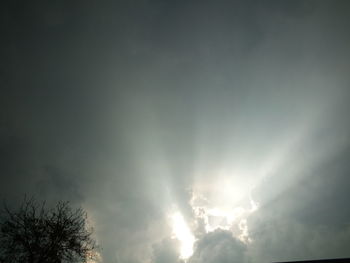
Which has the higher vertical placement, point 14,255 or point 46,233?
point 46,233

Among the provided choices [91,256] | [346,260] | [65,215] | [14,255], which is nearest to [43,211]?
[65,215]

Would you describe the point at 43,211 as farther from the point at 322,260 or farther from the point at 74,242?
the point at 322,260

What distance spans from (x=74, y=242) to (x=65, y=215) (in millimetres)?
4152

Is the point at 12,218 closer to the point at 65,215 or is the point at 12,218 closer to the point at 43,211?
the point at 43,211

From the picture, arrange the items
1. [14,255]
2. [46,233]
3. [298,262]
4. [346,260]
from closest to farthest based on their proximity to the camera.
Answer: [346,260] < [298,262] < [14,255] < [46,233]

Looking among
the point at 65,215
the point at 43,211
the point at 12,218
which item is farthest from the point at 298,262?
the point at 12,218

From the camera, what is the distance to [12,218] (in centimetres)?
2359

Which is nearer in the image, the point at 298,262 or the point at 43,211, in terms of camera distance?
the point at 298,262

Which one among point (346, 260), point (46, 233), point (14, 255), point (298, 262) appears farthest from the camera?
point (46, 233)

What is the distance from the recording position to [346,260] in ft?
56.4

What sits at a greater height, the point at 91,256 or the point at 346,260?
the point at 91,256

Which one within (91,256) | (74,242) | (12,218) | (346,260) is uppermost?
(12,218)

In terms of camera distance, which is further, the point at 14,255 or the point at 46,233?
the point at 46,233

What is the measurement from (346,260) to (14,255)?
38724 mm
